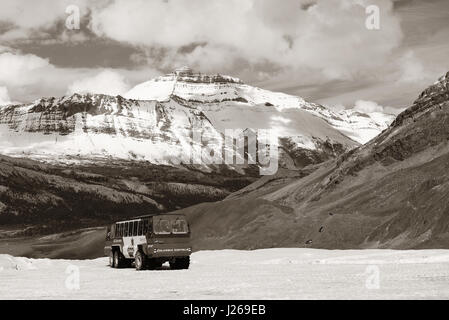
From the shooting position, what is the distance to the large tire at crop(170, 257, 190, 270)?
39.6 meters

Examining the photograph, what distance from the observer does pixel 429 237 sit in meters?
60.9

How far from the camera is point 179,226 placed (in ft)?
127

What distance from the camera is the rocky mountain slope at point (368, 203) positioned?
2685 inches

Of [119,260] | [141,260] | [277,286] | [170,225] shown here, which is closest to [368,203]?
[119,260]

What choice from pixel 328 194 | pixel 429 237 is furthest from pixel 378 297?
pixel 328 194

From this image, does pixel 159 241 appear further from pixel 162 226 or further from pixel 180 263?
pixel 180 263

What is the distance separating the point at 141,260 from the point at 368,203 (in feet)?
173

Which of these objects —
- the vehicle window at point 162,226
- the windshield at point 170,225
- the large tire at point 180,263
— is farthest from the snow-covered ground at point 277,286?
the large tire at point 180,263

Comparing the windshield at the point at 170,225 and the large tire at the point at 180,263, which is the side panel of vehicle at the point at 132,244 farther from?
the large tire at the point at 180,263

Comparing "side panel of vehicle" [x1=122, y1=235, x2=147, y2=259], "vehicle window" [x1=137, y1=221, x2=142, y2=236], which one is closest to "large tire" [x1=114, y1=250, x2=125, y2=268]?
"side panel of vehicle" [x1=122, y1=235, x2=147, y2=259]

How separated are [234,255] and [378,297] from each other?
3323cm

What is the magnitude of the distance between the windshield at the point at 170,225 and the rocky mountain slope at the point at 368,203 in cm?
2846

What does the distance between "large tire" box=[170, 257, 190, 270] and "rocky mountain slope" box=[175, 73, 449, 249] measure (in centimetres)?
2763
